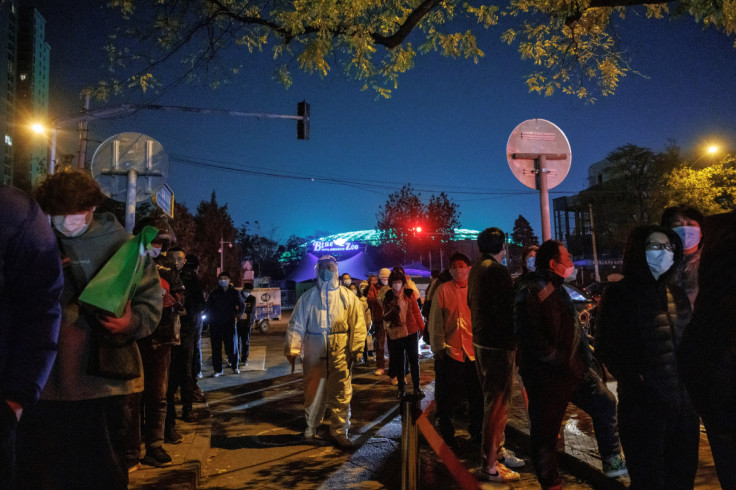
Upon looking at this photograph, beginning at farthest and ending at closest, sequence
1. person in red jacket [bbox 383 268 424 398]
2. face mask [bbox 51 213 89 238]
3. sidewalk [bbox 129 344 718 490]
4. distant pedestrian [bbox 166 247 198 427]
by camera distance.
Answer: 1. person in red jacket [bbox 383 268 424 398]
2. distant pedestrian [bbox 166 247 198 427]
3. sidewalk [bbox 129 344 718 490]
4. face mask [bbox 51 213 89 238]

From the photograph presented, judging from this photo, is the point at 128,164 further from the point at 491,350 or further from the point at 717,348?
the point at 717,348

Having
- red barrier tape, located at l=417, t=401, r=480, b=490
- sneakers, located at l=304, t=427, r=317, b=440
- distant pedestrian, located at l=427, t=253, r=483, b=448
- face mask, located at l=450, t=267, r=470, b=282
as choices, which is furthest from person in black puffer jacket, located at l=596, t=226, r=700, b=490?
sneakers, located at l=304, t=427, r=317, b=440

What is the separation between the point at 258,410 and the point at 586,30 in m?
7.83

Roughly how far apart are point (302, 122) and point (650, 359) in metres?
13.0

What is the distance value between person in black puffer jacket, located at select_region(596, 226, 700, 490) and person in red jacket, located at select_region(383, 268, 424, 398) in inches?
214

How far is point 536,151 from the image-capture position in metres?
5.65

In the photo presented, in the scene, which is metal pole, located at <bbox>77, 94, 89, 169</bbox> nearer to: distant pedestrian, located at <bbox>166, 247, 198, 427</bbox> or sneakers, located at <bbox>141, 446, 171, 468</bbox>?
distant pedestrian, located at <bbox>166, 247, 198, 427</bbox>

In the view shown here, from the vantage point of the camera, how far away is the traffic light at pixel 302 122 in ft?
48.2

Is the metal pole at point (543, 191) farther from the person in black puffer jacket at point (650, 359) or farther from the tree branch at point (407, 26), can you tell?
the tree branch at point (407, 26)

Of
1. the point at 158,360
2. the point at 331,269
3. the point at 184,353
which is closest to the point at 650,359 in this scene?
the point at 331,269

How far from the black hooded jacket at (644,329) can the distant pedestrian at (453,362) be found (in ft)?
8.18

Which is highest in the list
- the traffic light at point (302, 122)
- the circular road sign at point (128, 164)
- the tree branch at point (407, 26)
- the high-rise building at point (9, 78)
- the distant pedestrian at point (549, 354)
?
the high-rise building at point (9, 78)

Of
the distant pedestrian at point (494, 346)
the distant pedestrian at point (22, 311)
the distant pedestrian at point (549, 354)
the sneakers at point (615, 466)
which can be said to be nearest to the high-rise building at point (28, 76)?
the distant pedestrian at point (494, 346)

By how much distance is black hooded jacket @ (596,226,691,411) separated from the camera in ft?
9.41
